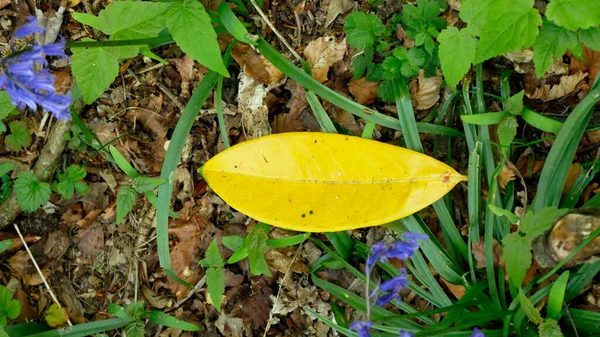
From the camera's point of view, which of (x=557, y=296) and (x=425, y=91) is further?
(x=425, y=91)

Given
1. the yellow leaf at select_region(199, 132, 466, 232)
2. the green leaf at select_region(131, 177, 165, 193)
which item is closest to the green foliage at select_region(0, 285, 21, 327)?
the green leaf at select_region(131, 177, 165, 193)

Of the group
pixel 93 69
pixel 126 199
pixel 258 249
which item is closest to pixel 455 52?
pixel 258 249

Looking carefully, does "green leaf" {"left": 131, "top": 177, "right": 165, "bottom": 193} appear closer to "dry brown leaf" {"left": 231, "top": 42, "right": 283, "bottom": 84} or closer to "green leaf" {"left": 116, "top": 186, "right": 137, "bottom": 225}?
"green leaf" {"left": 116, "top": 186, "right": 137, "bottom": 225}

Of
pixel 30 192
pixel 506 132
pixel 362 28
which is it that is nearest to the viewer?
pixel 506 132

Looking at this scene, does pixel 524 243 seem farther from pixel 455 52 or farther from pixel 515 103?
pixel 455 52

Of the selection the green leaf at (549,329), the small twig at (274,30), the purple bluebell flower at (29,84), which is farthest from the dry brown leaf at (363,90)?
the purple bluebell flower at (29,84)

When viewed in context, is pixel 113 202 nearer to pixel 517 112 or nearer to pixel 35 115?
pixel 35 115
